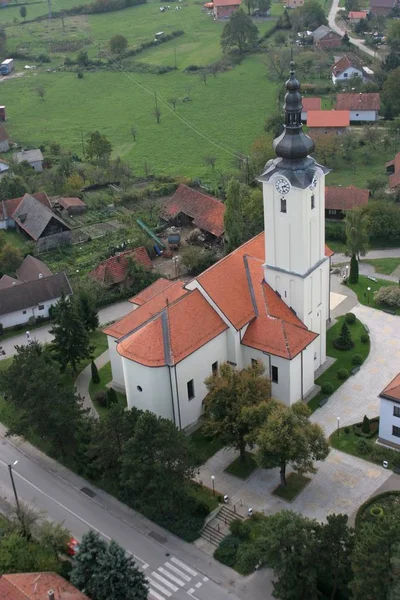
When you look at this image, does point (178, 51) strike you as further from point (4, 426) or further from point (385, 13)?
point (4, 426)

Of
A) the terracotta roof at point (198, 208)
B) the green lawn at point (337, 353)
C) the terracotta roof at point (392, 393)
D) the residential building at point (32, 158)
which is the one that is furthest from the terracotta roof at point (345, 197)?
the residential building at point (32, 158)

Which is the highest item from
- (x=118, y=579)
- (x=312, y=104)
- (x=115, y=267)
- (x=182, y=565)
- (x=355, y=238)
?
(x=118, y=579)

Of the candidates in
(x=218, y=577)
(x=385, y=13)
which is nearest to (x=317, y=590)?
(x=218, y=577)

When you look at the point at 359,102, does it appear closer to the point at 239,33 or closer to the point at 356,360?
the point at 239,33

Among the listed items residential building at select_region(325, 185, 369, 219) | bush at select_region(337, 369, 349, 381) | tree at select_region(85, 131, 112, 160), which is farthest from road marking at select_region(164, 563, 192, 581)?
tree at select_region(85, 131, 112, 160)

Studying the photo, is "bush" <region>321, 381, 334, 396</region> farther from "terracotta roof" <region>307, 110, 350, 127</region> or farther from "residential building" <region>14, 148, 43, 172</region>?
"residential building" <region>14, 148, 43, 172</region>

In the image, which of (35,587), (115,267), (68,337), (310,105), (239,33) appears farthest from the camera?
(239,33)

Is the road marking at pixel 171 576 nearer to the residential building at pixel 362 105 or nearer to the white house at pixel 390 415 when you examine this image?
the white house at pixel 390 415

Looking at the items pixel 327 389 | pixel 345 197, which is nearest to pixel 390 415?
pixel 327 389
